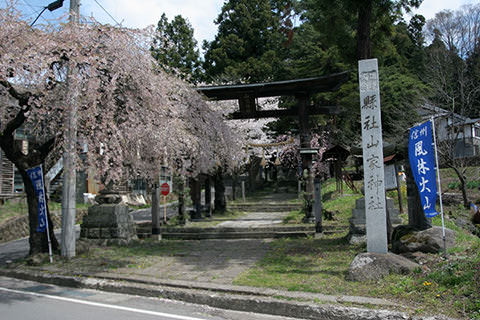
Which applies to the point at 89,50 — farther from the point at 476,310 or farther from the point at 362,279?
the point at 476,310

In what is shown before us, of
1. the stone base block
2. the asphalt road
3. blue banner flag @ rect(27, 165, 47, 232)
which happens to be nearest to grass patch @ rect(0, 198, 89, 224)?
the stone base block

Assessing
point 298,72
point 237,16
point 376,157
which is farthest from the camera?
point 237,16

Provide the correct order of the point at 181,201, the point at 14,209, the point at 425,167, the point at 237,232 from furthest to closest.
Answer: the point at 14,209, the point at 181,201, the point at 237,232, the point at 425,167

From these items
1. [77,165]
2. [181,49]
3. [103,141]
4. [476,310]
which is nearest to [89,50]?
[103,141]

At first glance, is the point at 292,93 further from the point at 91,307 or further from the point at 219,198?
the point at 91,307

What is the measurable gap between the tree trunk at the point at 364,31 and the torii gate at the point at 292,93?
11.8 feet

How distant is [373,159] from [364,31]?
410cm

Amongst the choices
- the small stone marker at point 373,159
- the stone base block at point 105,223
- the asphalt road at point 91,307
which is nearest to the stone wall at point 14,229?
the stone base block at point 105,223

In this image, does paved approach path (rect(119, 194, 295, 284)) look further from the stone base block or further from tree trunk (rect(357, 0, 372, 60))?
tree trunk (rect(357, 0, 372, 60))

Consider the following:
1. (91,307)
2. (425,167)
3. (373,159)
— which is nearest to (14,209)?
(91,307)

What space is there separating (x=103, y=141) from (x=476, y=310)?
8086 millimetres

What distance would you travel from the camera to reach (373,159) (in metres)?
8.00

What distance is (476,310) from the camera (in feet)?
16.8

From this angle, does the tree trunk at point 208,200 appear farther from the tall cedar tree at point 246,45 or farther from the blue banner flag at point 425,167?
the tall cedar tree at point 246,45
